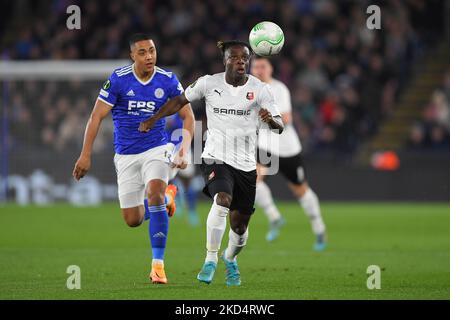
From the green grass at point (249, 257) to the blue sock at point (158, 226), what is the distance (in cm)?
40

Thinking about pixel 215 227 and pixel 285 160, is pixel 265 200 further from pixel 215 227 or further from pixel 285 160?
pixel 215 227

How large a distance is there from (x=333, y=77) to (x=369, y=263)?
46.4 feet

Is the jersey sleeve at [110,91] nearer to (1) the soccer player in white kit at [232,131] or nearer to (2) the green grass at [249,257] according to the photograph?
(1) the soccer player in white kit at [232,131]

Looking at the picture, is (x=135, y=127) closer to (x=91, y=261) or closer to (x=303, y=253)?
(x=91, y=261)

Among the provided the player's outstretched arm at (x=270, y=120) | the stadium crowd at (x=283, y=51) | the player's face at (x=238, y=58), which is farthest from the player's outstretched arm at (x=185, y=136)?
the stadium crowd at (x=283, y=51)

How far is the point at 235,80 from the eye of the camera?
33.1 ft

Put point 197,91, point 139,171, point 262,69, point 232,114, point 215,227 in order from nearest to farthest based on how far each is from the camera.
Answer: point 215,227 < point 232,114 < point 197,91 < point 139,171 < point 262,69

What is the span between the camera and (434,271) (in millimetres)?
11406

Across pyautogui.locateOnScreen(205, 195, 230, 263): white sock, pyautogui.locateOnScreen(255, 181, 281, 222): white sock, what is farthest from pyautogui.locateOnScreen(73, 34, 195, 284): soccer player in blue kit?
pyautogui.locateOnScreen(255, 181, 281, 222): white sock

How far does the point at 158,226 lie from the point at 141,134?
3.43 ft

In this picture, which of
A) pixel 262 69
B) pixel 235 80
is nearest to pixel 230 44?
pixel 235 80

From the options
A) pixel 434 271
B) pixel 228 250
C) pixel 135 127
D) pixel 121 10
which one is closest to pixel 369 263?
pixel 434 271

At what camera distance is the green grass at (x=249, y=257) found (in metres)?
9.41
